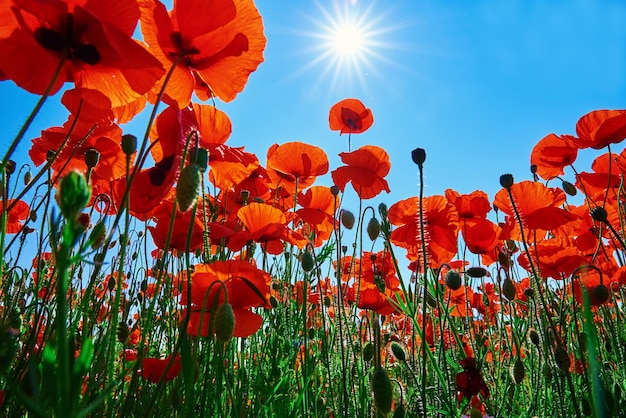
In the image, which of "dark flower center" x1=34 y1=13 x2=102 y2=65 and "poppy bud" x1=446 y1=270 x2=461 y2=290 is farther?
"poppy bud" x1=446 y1=270 x2=461 y2=290

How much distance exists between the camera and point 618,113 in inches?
102

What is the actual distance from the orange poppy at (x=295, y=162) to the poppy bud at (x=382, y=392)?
1.71 metres

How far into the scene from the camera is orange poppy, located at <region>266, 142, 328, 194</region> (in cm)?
282

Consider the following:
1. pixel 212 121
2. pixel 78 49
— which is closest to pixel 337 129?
pixel 212 121

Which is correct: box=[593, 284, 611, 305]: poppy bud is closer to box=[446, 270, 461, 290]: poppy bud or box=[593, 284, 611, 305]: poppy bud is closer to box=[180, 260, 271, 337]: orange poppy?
box=[446, 270, 461, 290]: poppy bud

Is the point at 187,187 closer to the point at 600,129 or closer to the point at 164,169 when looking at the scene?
the point at 164,169

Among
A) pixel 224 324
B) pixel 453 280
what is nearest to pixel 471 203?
pixel 453 280

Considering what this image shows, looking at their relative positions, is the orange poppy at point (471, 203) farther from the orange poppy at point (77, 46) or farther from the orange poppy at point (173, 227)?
the orange poppy at point (77, 46)

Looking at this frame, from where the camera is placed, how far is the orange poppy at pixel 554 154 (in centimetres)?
277

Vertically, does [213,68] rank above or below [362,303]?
above

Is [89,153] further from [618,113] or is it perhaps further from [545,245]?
[618,113]

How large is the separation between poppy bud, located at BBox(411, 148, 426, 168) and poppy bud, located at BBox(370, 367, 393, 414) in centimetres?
72

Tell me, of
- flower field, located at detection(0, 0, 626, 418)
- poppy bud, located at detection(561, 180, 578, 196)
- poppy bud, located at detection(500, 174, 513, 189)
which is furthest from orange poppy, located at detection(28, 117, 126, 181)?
poppy bud, located at detection(561, 180, 578, 196)

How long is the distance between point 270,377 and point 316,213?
96cm
